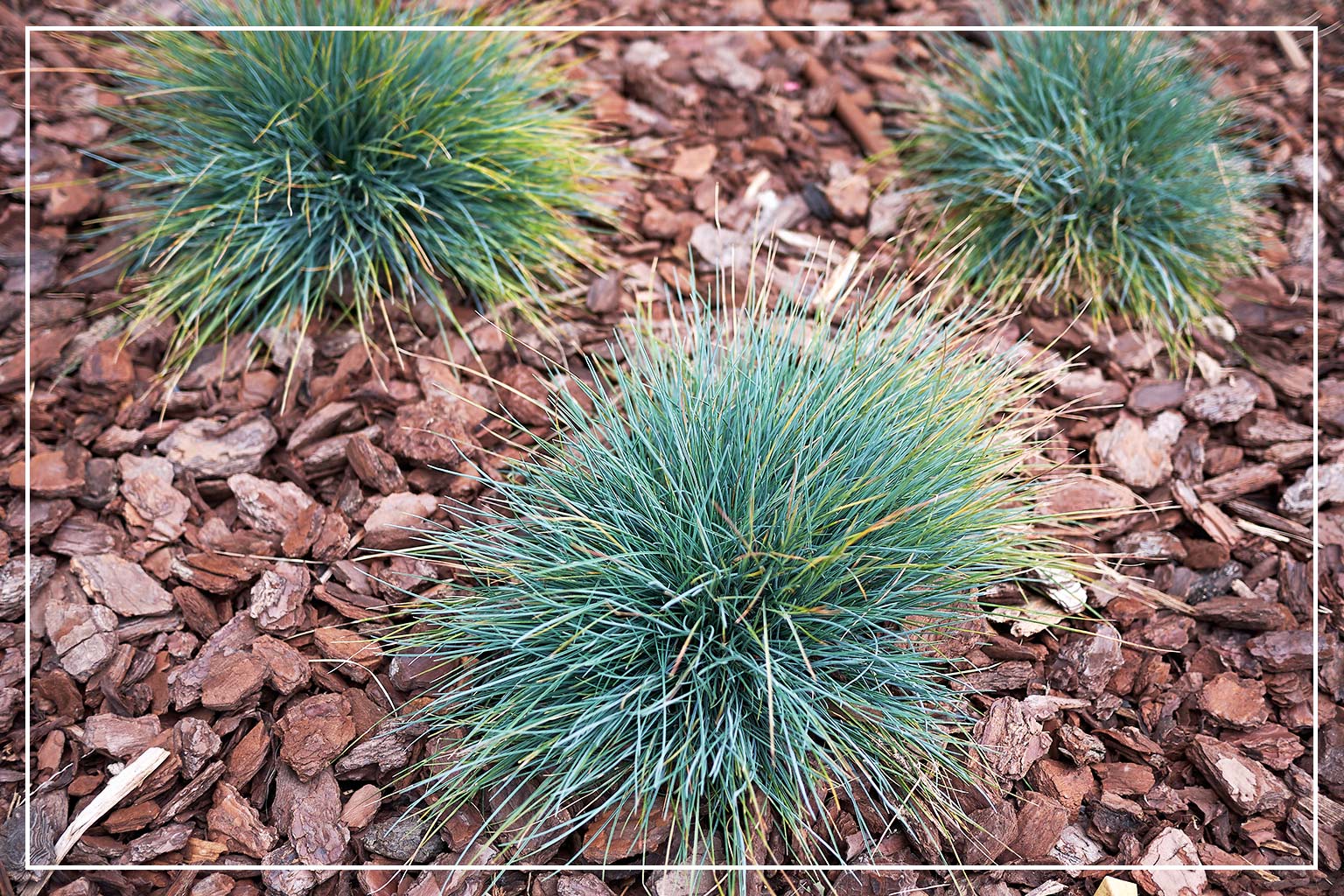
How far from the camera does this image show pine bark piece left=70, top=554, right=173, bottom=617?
2.07 m

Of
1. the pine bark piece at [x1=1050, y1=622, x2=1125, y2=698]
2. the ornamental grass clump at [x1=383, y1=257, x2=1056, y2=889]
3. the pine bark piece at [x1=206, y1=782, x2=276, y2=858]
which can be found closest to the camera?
the ornamental grass clump at [x1=383, y1=257, x2=1056, y2=889]

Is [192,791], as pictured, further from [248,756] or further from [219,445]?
[219,445]

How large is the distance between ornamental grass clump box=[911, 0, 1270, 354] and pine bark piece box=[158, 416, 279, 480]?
179 centimetres

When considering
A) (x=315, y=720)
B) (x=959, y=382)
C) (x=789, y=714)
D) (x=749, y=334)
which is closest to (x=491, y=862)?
(x=315, y=720)

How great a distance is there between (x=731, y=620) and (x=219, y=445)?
1.32 meters

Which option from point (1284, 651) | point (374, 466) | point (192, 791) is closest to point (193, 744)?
point (192, 791)

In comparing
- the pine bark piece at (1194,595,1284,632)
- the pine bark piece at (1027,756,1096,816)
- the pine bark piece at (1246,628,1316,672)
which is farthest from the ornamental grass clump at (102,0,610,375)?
the pine bark piece at (1246,628,1316,672)

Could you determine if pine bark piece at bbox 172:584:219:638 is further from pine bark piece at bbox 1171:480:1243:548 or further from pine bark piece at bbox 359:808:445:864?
pine bark piece at bbox 1171:480:1243:548

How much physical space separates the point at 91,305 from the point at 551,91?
1400 millimetres

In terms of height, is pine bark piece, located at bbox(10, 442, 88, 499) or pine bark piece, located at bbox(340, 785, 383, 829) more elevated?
pine bark piece, located at bbox(10, 442, 88, 499)

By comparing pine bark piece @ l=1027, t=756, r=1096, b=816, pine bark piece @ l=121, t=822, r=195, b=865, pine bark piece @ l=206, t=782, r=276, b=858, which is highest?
pine bark piece @ l=1027, t=756, r=1096, b=816

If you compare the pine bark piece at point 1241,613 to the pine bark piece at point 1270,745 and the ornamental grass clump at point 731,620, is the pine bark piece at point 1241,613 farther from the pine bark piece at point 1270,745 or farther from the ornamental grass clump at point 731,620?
the ornamental grass clump at point 731,620

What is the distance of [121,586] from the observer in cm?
209

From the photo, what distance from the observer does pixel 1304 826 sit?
188 centimetres
